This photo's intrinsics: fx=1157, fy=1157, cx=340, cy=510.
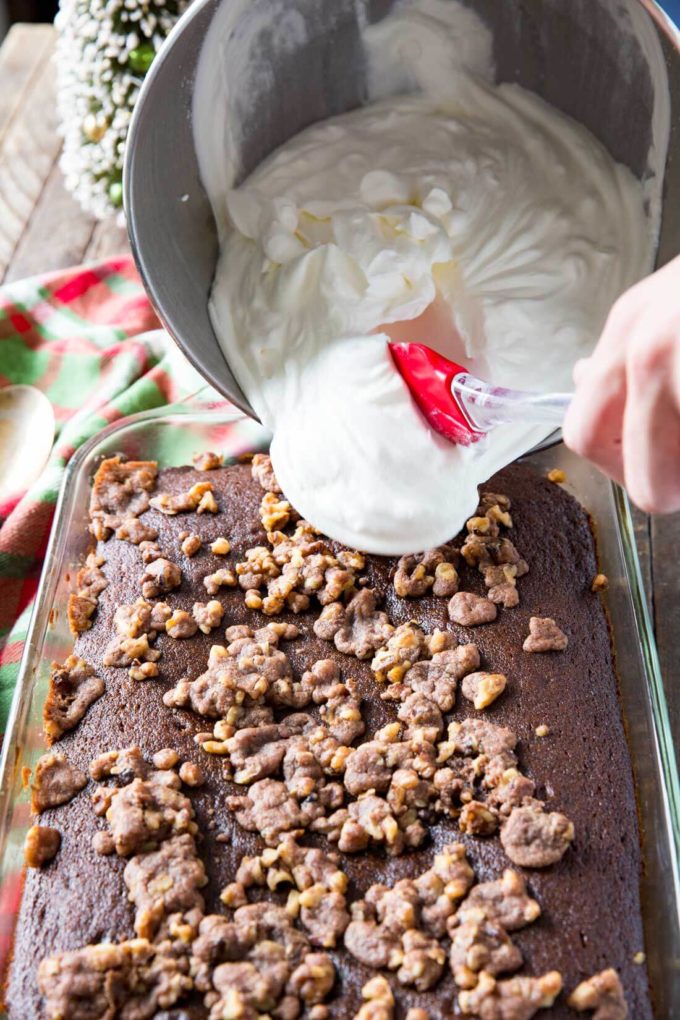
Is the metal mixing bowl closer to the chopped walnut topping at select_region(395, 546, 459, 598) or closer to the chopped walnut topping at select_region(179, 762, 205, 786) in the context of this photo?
the chopped walnut topping at select_region(395, 546, 459, 598)

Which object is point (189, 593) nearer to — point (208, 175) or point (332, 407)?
point (332, 407)

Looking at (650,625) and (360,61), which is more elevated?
(360,61)

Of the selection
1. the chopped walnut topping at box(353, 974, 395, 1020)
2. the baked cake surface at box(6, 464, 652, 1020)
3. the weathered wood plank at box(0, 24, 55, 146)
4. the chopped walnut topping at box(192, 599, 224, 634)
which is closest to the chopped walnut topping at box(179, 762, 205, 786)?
the baked cake surface at box(6, 464, 652, 1020)

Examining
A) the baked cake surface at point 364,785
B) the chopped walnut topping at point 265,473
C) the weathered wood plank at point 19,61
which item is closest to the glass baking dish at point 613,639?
the baked cake surface at point 364,785

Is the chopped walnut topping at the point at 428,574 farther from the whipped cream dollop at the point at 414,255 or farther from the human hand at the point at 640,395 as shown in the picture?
the human hand at the point at 640,395

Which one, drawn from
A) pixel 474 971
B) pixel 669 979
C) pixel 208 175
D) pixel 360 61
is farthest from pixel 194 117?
pixel 669 979

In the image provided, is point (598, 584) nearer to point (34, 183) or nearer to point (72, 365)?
point (72, 365)

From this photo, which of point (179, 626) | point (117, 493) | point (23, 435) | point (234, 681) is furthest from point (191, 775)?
point (23, 435)
